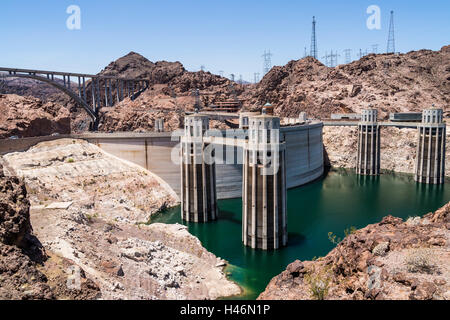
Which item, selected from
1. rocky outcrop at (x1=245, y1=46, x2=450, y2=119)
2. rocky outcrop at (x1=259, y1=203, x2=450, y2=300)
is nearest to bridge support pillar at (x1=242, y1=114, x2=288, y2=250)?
rocky outcrop at (x1=259, y1=203, x2=450, y2=300)

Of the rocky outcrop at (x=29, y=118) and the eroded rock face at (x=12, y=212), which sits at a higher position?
the rocky outcrop at (x=29, y=118)

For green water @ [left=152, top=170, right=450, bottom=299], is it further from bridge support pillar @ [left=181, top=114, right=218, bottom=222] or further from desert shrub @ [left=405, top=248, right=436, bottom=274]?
desert shrub @ [left=405, top=248, right=436, bottom=274]

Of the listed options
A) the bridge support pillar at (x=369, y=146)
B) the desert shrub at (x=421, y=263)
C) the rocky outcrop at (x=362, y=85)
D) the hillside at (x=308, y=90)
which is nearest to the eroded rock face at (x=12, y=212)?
the desert shrub at (x=421, y=263)

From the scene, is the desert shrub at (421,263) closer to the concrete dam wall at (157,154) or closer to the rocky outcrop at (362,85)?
the concrete dam wall at (157,154)

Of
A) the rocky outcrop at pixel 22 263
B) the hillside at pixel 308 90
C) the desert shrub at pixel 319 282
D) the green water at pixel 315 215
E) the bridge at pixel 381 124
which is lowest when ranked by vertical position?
the green water at pixel 315 215

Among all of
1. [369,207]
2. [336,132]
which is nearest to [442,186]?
[369,207]

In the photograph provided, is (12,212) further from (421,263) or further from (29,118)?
(29,118)
